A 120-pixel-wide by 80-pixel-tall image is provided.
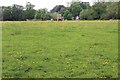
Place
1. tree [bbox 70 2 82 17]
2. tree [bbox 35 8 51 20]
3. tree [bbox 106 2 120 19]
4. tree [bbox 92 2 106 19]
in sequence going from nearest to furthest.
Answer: tree [bbox 106 2 120 19]
tree [bbox 92 2 106 19]
tree [bbox 35 8 51 20]
tree [bbox 70 2 82 17]

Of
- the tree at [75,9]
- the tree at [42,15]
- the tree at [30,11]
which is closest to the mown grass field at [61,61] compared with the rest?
the tree at [30,11]

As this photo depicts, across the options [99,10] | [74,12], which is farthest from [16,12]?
[74,12]

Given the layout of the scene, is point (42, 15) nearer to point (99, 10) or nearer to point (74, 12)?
point (74, 12)

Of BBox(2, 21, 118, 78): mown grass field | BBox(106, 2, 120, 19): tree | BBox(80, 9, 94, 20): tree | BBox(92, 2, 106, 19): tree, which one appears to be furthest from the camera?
BBox(80, 9, 94, 20): tree

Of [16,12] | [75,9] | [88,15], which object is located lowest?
[88,15]

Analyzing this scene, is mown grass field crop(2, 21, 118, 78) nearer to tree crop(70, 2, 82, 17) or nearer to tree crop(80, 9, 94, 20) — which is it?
tree crop(80, 9, 94, 20)

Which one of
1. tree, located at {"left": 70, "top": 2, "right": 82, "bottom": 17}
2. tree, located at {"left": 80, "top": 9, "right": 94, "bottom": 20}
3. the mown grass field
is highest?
tree, located at {"left": 70, "top": 2, "right": 82, "bottom": 17}

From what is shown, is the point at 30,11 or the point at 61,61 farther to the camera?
the point at 30,11

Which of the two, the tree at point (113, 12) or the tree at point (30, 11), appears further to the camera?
the tree at point (30, 11)

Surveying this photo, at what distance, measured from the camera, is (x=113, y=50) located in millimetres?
15648

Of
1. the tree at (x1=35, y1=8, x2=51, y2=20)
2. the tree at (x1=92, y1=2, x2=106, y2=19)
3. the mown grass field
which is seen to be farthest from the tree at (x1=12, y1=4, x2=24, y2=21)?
the mown grass field

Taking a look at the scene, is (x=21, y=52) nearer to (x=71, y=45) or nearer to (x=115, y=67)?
(x=71, y=45)

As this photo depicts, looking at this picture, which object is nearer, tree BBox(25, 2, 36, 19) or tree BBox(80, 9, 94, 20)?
tree BBox(80, 9, 94, 20)

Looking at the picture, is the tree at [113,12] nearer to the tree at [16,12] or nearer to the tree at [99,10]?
the tree at [99,10]
